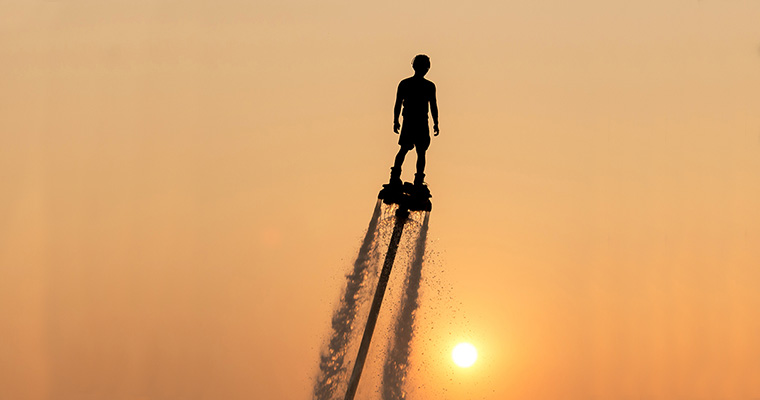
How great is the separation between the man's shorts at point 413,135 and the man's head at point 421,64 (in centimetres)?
123

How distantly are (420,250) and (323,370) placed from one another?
426 cm

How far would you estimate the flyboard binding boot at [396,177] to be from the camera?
31.3 meters

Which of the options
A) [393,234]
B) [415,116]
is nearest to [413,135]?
[415,116]

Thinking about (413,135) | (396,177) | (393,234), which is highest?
(413,135)

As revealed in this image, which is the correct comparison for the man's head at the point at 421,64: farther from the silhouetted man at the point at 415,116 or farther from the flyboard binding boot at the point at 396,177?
the flyboard binding boot at the point at 396,177

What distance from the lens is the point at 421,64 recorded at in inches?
1232

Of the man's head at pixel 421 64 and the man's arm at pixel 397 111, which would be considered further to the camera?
the man's arm at pixel 397 111

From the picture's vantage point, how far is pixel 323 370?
34125 mm

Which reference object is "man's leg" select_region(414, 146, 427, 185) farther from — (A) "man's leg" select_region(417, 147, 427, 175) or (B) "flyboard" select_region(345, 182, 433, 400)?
(B) "flyboard" select_region(345, 182, 433, 400)

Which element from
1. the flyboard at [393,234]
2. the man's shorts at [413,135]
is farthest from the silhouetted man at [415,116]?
the flyboard at [393,234]

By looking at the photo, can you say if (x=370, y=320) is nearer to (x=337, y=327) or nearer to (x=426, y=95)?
(x=337, y=327)

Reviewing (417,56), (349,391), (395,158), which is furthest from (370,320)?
(417,56)

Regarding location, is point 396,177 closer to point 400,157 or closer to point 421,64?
point 400,157

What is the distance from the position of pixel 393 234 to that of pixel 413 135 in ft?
8.21
